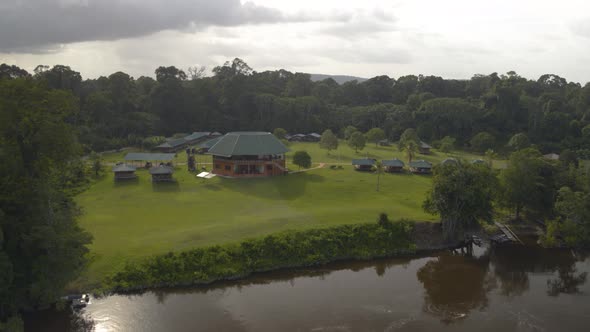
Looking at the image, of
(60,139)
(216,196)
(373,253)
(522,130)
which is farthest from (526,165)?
(522,130)

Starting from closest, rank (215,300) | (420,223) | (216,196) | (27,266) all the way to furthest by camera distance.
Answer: (27,266)
(215,300)
(420,223)
(216,196)

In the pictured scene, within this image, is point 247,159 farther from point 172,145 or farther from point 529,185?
point 529,185

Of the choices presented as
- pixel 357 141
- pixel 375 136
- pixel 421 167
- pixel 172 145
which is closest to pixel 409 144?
pixel 421 167

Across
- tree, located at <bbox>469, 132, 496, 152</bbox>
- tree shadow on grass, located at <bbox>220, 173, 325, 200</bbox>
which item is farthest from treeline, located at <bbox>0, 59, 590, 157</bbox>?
tree shadow on grass, located at <bbox>220, 173, 325, 200</bbox>

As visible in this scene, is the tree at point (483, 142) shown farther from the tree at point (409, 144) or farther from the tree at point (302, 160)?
the tree at point (302, 160)

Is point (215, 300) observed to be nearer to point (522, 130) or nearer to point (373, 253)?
point (373, 253)

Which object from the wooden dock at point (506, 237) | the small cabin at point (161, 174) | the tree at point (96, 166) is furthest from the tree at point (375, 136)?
the tree at point (96, 166)
